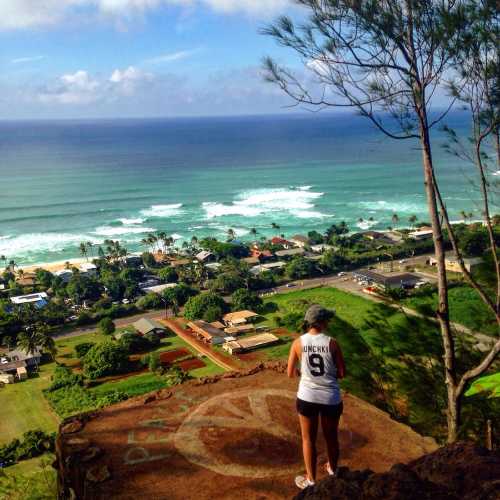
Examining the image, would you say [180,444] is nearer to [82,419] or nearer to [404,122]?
[82,419]

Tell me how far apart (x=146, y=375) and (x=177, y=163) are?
292 ft

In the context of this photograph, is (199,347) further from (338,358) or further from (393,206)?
(393,206)

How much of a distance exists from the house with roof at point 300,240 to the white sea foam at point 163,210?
1881 centimetres

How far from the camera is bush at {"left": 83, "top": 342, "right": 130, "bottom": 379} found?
2744 centimetres

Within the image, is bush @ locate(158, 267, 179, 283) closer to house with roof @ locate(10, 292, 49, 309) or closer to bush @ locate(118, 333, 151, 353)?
house with roof @ locate(10, 292, 49, 309)

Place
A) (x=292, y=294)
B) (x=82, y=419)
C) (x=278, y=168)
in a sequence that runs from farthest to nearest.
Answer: (x=278, y=168), (x=292, y=294), (x=82, y=419)

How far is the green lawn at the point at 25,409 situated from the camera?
2228 cm

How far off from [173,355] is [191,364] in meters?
1.73

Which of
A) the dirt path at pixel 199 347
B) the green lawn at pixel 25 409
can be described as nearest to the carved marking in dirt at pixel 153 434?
the green lawn at pixel 25 409

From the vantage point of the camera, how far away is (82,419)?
8.60 m

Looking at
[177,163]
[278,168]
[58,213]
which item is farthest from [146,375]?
[177,163]

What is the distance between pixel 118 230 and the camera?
58.9 meters

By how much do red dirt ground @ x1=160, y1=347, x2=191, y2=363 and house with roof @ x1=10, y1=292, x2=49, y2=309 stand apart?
12.1 metres

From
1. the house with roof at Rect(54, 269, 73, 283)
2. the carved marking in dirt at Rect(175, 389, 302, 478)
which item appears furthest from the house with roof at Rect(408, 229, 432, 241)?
the carved marking in dirt at Rect(175, 389, 302, 478)
